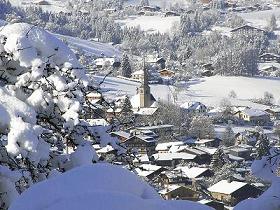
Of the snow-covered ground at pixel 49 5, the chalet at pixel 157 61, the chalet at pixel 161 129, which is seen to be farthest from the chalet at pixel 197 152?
the snow-covered ground at pixel 49 5

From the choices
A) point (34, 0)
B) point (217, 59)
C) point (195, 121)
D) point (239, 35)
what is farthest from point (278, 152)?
point (34, 0)

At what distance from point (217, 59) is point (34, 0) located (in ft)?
98.8

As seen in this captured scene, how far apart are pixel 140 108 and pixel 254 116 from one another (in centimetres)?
416

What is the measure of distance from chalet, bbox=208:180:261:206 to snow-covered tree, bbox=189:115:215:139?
8.22 meters

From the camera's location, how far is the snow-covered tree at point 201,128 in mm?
18953

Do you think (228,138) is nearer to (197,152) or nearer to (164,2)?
(197,152)

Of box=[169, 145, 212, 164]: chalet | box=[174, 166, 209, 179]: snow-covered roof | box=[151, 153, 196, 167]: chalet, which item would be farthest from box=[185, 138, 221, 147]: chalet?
box=[174, 166, 209, 179]: snow-covered roof

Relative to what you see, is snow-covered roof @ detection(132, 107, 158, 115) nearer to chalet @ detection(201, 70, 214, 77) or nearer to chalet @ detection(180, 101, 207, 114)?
chalet @ detection(180, 101, 207, 114)

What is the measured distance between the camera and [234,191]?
9.72 metres

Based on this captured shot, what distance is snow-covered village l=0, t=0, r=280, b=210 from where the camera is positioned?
0.94 metres

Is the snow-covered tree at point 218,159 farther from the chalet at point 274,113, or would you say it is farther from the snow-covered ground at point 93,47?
the snow-covered ground at point 93,47

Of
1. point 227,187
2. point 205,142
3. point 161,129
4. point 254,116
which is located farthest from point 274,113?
point 227,187

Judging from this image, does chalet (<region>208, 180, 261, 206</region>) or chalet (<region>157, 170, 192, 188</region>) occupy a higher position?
chalet (<region>208, 180, 261, 206</region>)

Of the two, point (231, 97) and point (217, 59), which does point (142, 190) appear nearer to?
point (231, 97)
